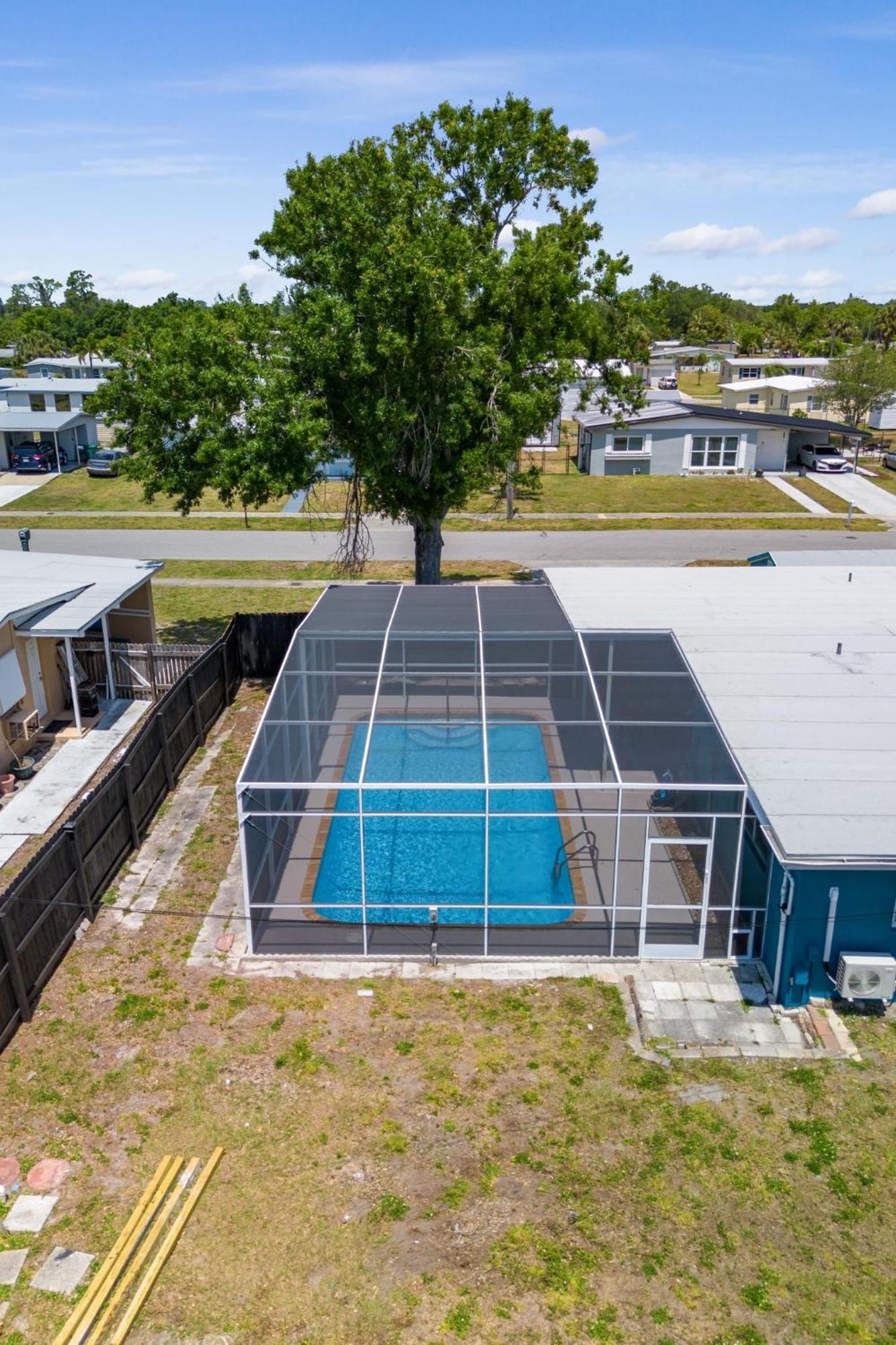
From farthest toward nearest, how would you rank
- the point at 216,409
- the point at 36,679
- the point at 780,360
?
the point at 780,360
the point at 216,409
the point at 36,679

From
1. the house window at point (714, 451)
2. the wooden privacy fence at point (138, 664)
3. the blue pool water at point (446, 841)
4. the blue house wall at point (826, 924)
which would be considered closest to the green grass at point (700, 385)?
the house window at point (714, 451)

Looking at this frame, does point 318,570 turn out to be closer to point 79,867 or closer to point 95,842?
point 95,842

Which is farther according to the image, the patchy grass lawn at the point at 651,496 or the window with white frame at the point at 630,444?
the window with white frame at the point at 630,444

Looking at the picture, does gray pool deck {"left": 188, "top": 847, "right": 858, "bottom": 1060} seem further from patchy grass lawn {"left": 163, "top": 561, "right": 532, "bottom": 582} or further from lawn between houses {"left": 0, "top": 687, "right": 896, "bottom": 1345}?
patchy grass lawn {"left": 163, "top": 561, "right": 532, "bottom": 582}

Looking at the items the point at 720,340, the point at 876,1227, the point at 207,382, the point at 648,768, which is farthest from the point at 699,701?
the point at 720,340

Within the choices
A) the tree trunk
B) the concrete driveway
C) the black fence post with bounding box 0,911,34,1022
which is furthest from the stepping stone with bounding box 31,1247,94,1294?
the concrete driveway

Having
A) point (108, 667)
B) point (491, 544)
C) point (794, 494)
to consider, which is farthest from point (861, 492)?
point (108, 667)

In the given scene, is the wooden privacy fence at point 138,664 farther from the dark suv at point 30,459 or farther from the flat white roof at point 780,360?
the flat white roof at point 780,360
